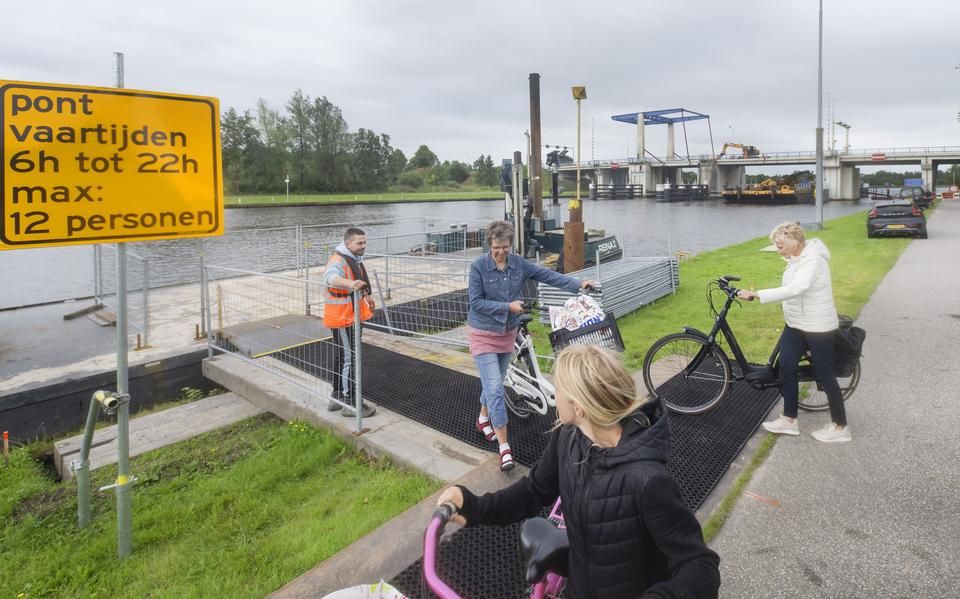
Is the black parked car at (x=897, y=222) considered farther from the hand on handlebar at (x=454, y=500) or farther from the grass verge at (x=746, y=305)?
the hand on handlebar at (x=454, y=500)

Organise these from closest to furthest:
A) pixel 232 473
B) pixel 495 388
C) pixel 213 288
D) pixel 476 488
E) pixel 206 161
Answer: pixel 206 161, pixel 476 488, pixel 495 388, pixel 232 473, pixel 213 288

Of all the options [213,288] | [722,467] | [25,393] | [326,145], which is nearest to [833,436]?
[722,467]

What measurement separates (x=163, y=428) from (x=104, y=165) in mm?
3582

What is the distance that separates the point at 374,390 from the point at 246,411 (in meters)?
1.39

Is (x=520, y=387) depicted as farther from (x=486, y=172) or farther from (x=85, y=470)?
(x=486, y=172)

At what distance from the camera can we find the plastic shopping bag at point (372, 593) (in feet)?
6.41

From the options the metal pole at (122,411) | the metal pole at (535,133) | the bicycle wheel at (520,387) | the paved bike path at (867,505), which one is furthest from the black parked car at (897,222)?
the metal pole at (122,411)

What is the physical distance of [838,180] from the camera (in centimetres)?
7750

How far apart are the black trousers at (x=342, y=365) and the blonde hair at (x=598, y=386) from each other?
150 inches

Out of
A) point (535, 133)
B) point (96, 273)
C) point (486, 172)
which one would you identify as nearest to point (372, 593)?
point (96, 273)

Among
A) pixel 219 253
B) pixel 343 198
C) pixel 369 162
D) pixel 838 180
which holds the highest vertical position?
pixel 369 162

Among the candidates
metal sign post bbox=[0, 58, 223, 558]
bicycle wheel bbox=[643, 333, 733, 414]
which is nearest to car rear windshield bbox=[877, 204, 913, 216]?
bicycle wheel bbox=[643, 333, 733, 414]

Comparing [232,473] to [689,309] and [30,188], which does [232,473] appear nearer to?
[30,188]

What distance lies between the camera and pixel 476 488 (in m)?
3.91
